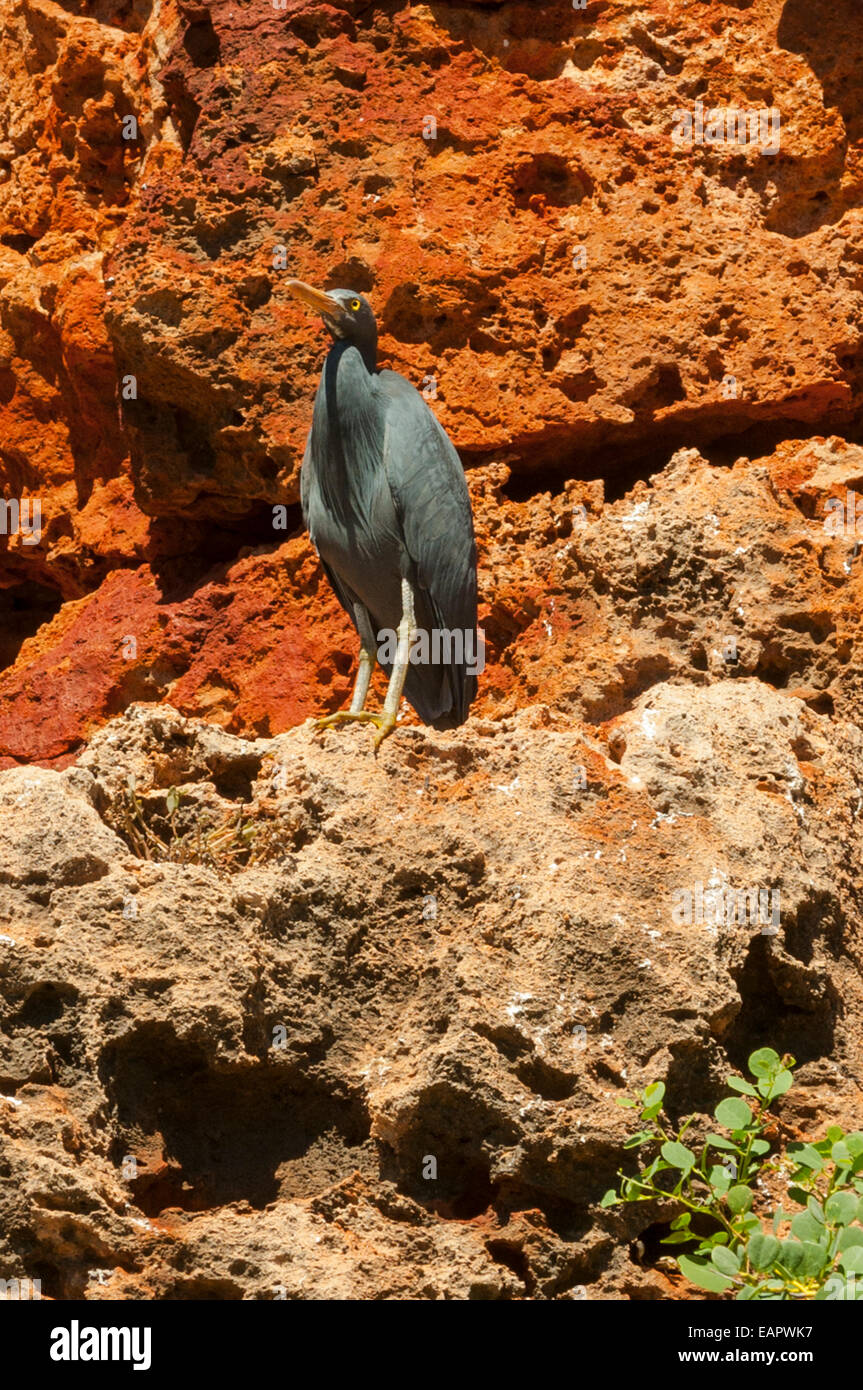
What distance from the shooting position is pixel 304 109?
308 inches

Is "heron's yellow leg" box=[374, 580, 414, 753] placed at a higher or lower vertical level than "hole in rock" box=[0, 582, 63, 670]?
lower

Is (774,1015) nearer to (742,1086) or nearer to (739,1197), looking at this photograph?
(742,1086)

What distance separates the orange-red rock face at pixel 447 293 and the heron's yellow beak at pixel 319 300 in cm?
145

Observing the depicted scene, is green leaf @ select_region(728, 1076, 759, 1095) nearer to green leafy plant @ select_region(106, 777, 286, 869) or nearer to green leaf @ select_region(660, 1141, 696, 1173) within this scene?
green leaf @ select_region(660, 1141, 696, 1173)

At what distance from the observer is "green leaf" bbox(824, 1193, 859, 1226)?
3422 millimetres

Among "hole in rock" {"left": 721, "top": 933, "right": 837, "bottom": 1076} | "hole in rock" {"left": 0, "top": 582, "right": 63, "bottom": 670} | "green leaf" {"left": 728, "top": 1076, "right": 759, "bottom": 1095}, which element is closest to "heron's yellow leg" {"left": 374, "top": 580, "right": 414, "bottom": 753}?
"hole in rock" {"left": 721, "top": 933, "right": 837, "bottom": 1076}

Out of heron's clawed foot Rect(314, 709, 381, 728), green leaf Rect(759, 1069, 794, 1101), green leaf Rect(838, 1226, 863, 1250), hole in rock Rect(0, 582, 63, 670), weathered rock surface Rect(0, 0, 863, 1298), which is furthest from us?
hole in rock Rect(0, 582, 63, 670)

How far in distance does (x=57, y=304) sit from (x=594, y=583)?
333cm

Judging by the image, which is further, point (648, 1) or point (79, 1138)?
point (648, 1)

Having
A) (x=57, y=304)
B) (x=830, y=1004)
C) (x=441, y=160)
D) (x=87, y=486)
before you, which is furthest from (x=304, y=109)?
(x=830, y=1004)

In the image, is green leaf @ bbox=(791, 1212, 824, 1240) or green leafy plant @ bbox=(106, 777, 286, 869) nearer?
green leaf @ bbox=(791, 1212, 824, 1240)

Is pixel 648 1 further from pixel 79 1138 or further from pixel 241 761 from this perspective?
pixel 79 1138

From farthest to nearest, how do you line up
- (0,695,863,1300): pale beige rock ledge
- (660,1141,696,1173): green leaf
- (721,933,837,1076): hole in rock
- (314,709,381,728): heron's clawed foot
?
(314,709,381,728): heron's clawed foot < (721,933,837,1076): hole in rock < (0,695,863,1300): pale beige rock ledge < (660,1141,696,1173): green leaf

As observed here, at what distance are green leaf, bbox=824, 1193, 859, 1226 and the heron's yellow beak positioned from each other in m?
3.50
